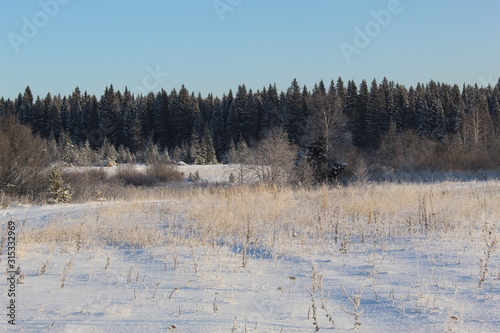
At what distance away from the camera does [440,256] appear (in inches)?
171

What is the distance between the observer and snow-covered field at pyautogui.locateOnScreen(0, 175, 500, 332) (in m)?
2.69

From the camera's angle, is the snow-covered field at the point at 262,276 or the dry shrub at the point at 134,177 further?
the dry shrub at the point at 134,177

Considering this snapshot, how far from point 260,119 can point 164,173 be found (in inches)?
1600

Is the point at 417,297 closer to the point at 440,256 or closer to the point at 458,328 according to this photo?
the point at 458,328

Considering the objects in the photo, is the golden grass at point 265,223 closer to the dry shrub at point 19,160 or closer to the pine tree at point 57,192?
the pine tree at point 57,192

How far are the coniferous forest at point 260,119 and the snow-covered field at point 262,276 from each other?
31.4 meters

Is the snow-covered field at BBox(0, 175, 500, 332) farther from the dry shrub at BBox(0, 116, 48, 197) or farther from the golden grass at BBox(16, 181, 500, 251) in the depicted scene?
Result: the dry shrub at BBox(0, 116, 48, 197)

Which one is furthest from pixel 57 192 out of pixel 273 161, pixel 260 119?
pixel 260 119

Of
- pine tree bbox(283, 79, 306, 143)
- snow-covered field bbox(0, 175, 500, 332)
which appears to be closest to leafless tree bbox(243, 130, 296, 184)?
snow-covered field bbox(0, 175, 500, 332)

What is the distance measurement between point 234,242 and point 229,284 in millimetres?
1772

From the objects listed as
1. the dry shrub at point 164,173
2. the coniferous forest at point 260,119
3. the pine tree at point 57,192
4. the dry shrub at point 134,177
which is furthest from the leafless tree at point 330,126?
the pine tree at point 57,192

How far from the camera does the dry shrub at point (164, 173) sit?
3447 centimetres

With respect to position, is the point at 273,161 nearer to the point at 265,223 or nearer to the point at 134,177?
the point at 134,177

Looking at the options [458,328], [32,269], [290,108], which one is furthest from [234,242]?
[290,108]
